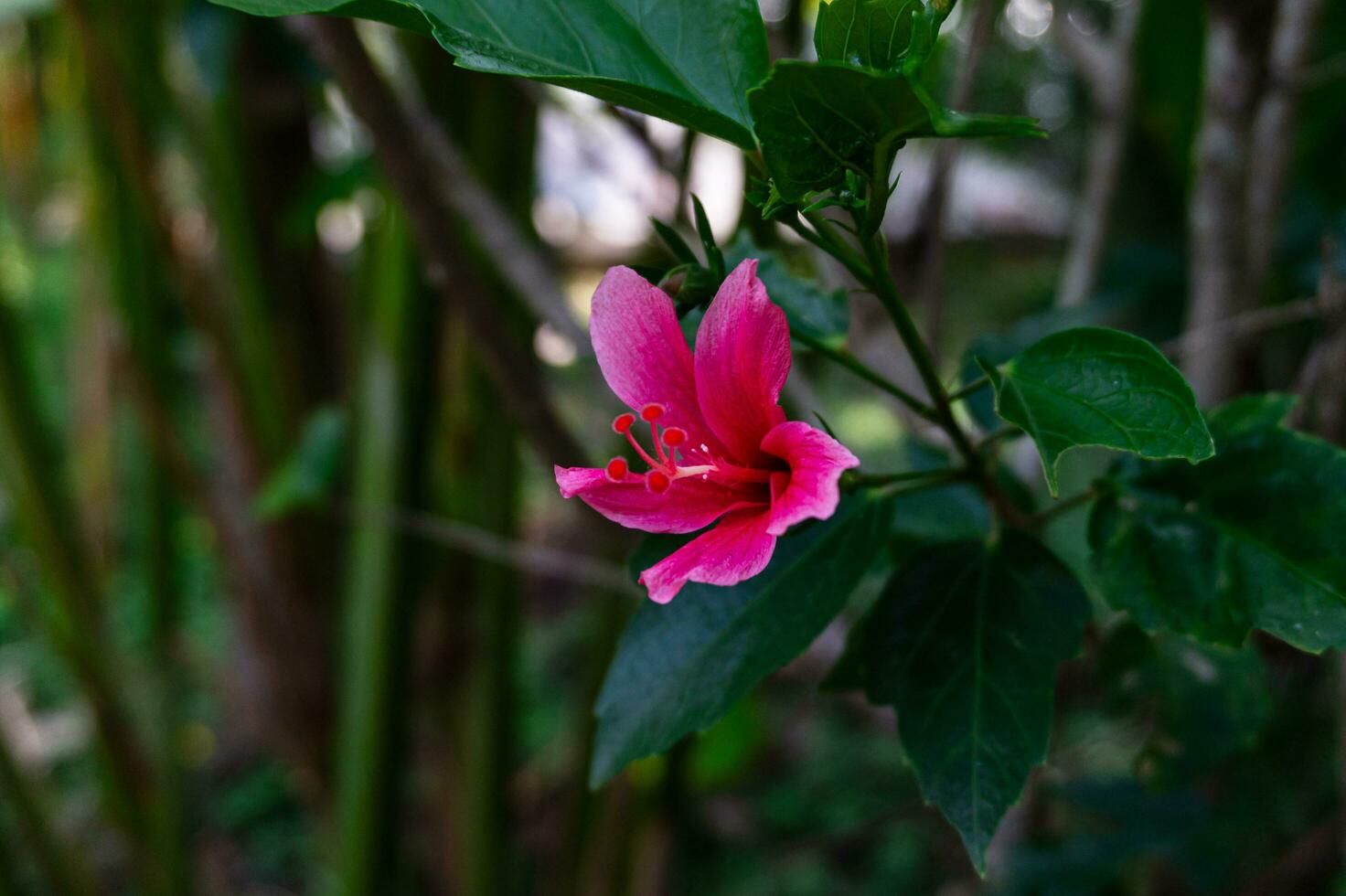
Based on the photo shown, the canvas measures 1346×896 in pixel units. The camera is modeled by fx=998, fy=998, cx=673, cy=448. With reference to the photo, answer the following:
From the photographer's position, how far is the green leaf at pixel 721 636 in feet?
1.15

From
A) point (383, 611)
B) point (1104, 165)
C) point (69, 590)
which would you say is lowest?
point (69, 590)

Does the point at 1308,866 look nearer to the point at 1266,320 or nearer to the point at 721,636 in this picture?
the point at 1266,320

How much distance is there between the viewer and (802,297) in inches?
16.8

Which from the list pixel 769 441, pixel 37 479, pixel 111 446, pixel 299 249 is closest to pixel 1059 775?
pixel 769 441

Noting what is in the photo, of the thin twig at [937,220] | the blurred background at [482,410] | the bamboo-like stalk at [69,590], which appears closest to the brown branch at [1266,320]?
the blurred background at [482,410]

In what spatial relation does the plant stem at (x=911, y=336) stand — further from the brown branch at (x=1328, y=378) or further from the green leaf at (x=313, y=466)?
the green leaf at (x=313, y=466)

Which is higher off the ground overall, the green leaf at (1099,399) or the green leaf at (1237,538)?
the green leaf at (1099,399)

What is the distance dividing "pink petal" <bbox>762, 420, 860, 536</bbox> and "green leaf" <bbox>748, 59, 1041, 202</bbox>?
0.23ft

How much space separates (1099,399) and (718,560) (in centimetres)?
13

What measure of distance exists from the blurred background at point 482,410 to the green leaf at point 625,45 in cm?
13

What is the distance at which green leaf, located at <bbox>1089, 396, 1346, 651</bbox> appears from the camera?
34cm

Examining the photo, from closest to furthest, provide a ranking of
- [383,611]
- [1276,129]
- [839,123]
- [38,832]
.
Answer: [839,123] < [1276,129] < [383,611] < [38,832]

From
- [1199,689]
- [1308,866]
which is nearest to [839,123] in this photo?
[1199,689]

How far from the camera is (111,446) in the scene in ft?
5.66
